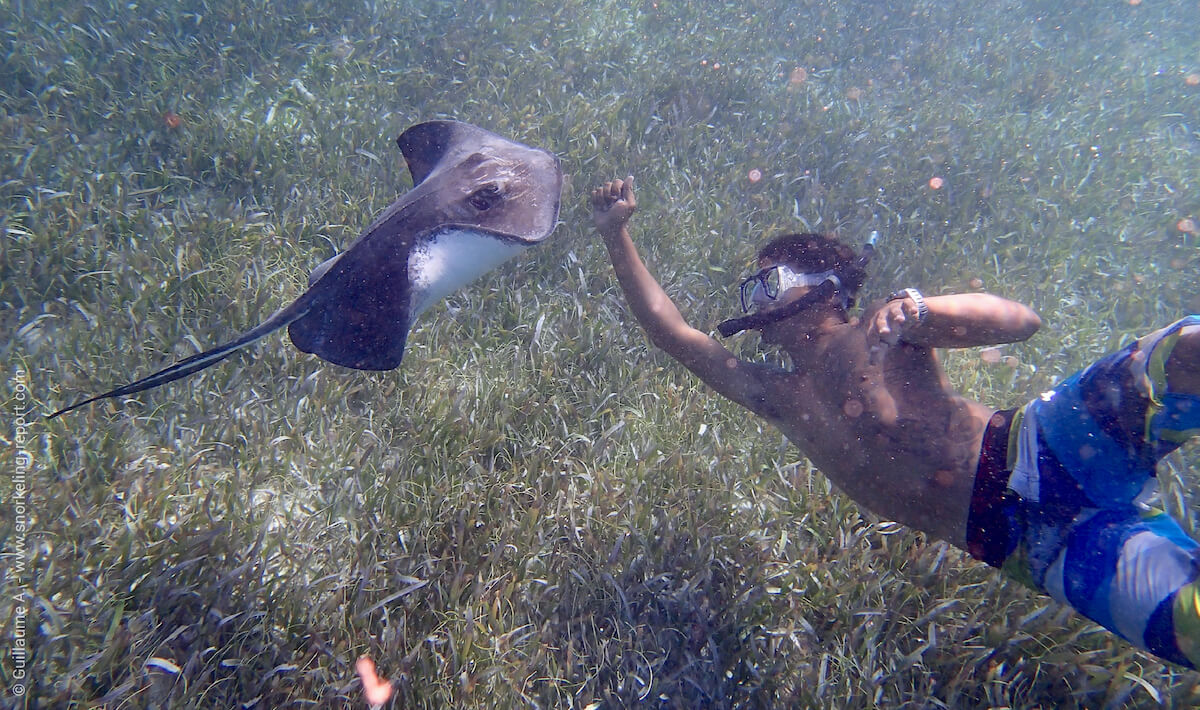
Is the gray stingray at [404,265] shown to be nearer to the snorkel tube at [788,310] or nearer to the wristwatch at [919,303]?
the snorkel tube at [788,310]

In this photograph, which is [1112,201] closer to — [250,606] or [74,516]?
[250,606]

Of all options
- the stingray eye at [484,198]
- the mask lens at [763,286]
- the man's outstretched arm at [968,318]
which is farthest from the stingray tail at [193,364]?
the man's outstretched arm at [968,318]

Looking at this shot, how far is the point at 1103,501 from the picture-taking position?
2426 mm

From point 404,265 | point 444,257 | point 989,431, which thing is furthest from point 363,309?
point 989,431

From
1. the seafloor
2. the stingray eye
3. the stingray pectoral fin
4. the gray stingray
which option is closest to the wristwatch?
the seafloor

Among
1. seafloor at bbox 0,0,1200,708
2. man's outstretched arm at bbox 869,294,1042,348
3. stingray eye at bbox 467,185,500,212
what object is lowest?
seafloor at bbox 0,0,1200,708

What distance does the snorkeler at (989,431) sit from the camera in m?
2.20

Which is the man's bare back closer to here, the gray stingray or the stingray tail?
the gray stingray

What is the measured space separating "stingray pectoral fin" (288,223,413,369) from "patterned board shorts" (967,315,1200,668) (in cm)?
315

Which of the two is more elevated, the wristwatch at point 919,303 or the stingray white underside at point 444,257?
the wristwatch at point 919,303

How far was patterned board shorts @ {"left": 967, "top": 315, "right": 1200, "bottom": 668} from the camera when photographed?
213 centimetres

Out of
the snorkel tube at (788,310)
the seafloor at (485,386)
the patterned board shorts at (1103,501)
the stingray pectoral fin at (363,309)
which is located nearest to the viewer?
the patterned board shorts at (1103,501)

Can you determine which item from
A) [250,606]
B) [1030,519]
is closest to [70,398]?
[250,606]

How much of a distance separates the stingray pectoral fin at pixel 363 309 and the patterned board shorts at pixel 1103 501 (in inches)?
124
